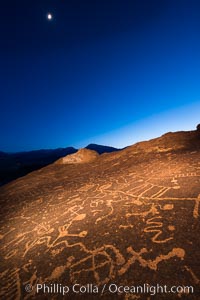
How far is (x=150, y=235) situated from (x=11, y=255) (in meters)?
2.30

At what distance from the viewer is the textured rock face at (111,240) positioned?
2.01m

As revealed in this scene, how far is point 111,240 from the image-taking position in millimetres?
2723

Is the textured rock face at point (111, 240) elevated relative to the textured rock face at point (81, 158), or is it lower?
lower

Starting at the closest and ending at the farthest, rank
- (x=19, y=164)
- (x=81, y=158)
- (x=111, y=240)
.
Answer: (x=111, y=240), (x=81, y=158), (x=19, y=164)

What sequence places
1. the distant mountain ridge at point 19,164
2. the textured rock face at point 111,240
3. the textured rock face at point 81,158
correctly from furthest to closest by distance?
1. the distant mountain ridge at point 19,164
2. the textured rock face at point 81,158
3. the textured rock face at point 111,240

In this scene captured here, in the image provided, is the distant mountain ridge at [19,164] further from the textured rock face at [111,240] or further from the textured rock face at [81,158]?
the textured rock face at [111,240]

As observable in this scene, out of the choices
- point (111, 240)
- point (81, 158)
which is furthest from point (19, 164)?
point (111, 240)

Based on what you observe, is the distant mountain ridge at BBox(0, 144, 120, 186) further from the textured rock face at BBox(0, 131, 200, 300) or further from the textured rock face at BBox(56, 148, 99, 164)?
the textured rock face at BBox(0, 131, 200, 300)

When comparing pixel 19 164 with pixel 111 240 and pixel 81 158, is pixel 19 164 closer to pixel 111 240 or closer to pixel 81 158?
pixel 81 158

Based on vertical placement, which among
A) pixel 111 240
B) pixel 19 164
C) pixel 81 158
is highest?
pixel 19 164

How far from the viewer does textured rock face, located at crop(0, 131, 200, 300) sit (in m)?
2.01

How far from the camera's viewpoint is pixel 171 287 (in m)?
1.79

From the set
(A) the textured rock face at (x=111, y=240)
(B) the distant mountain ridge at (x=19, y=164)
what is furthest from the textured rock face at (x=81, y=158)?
(B) the distant mountain ridge at (x=19, y=164)

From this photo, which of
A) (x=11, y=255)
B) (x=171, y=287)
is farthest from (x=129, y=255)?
(x=11, y=255)
